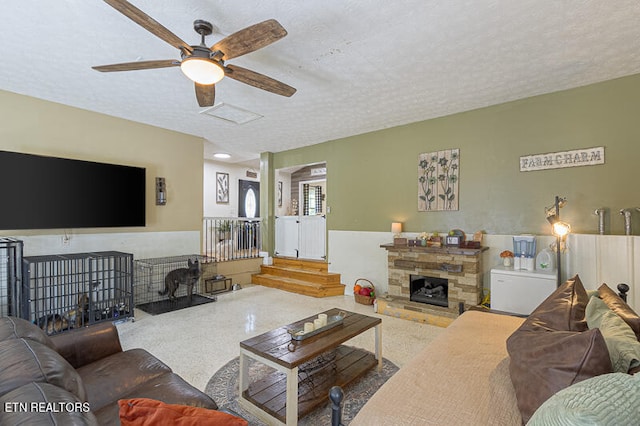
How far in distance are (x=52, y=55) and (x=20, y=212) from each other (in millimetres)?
2040

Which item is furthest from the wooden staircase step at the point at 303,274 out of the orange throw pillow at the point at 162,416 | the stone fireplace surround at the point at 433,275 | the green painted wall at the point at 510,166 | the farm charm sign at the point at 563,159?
the orange throw pillow at the point at 162,416

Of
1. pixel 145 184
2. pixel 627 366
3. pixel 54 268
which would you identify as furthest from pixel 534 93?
pixel 54 268

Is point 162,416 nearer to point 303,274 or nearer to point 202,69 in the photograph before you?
point 202,69

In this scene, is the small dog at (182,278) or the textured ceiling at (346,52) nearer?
the textured ceiling at (346,52)

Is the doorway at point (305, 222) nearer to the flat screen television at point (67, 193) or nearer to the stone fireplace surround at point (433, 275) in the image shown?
the stone fireplace surround at point (433, 275)

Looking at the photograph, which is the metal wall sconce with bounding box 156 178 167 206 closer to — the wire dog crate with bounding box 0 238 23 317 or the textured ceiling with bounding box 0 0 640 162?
the textured ceiling with bounding box 0 0 640 162

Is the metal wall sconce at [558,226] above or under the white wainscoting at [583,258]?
above

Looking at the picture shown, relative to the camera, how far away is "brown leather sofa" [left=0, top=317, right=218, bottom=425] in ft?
2.73

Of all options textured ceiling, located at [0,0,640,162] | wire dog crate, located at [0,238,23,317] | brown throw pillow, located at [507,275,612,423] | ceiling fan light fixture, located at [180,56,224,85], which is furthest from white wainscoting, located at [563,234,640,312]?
wire dog crate, located at [0,238,23,317]

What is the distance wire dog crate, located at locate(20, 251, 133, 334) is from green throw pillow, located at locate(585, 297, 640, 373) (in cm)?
473

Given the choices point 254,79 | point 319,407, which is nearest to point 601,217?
point 319,407

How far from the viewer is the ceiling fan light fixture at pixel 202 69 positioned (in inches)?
88.1

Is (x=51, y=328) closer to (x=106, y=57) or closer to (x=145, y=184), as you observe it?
(x=145, y=184)

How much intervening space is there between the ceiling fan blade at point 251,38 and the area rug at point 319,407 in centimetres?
252
